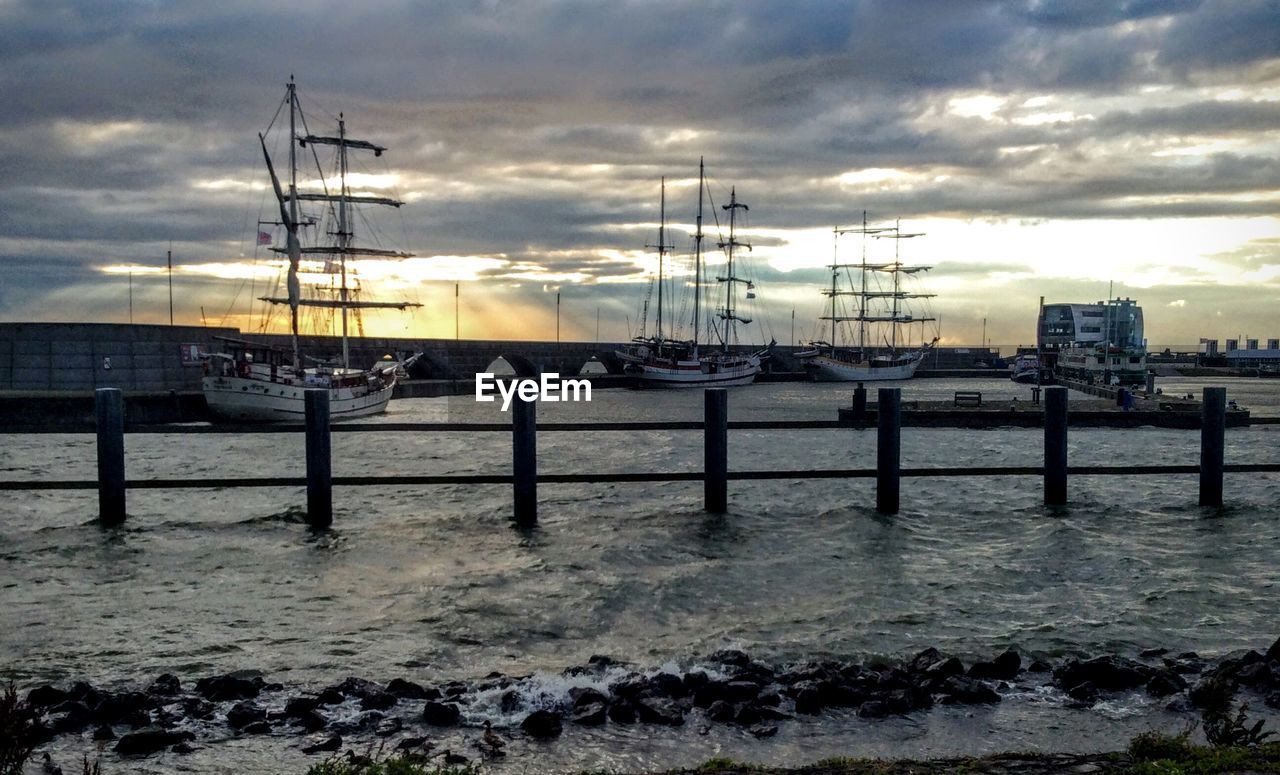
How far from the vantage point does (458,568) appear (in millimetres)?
14859

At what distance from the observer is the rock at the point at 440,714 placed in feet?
27.2

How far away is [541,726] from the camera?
8.10 metres

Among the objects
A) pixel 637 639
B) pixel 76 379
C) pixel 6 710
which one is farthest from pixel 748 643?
pixel 76 379

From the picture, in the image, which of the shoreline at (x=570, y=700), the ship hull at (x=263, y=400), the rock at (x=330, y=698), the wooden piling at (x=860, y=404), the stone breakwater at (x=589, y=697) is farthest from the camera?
the ship hull at (x=263, y=400)

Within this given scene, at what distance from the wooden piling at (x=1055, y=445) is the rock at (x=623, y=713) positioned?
968cm

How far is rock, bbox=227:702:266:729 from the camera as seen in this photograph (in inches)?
320

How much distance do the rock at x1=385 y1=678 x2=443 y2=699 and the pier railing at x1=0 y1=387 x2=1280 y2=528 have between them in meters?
4.97

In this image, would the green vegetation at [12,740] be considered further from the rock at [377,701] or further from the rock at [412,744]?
the rock at [377,701]

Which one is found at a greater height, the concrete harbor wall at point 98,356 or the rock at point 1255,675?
the concrete harbor wall at point 98,356

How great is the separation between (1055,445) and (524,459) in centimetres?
873

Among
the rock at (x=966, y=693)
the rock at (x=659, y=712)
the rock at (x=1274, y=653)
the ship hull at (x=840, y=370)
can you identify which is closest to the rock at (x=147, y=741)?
the rock at (x=659, y=712)

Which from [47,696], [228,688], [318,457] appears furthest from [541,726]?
[318,457]

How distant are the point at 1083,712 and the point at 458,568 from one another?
913 centimetres

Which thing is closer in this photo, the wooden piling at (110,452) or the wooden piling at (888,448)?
the wooden piling at (110,452)
